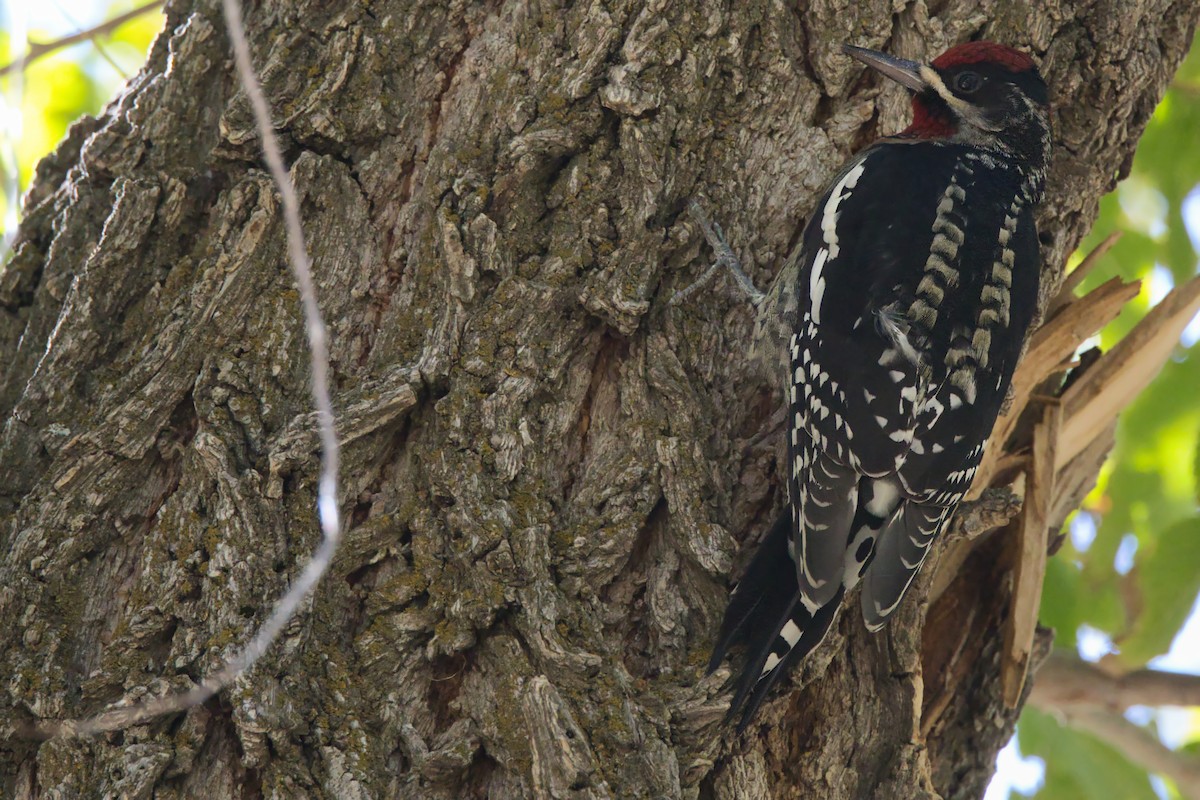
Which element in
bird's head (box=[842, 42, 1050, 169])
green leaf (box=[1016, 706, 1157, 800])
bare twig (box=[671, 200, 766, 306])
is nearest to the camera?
bare twig (box=[671, 200, 766, 306])

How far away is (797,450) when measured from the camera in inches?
91.7

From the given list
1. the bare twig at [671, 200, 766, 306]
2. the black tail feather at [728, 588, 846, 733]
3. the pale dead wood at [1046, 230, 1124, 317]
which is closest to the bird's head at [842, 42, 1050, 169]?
the pale dead wood at [1046, 230, 1124, 317]

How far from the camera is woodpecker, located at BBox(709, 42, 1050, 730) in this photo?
2.24 m

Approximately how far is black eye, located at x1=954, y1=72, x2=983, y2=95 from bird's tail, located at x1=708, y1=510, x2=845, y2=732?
1.28 m

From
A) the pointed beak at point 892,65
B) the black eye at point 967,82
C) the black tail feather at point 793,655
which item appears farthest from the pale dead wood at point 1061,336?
the black tail feather at point 793,655

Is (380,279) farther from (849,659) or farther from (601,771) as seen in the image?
(849,659)

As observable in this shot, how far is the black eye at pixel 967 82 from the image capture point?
280 centimetres

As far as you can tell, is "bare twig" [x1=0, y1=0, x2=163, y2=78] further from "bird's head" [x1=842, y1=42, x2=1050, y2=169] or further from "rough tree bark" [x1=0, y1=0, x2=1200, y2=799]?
"bird's head" [x1=842, y1=42, x2=1050, y2=169]

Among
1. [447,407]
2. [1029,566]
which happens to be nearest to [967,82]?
[1029,566]

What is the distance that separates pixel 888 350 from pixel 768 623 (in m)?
0.71

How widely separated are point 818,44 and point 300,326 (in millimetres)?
1316

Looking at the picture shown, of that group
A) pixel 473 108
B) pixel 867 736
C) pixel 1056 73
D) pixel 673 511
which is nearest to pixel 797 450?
pixel 673 511

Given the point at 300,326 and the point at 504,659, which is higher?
the point at 300,326

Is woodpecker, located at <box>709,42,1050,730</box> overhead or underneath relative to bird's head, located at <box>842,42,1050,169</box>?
underneath
